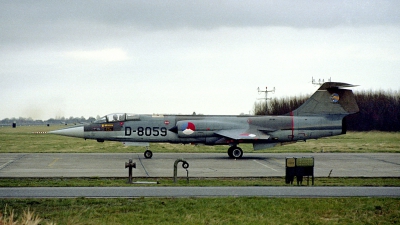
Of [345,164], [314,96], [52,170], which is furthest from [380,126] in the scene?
[52,170]

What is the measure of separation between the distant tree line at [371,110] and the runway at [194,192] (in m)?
67.2

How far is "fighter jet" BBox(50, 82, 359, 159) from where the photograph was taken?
31.6 meters

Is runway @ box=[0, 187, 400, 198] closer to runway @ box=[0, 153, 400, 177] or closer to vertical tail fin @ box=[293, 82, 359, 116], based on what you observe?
runway @ box=[0, 153, 400, 177]

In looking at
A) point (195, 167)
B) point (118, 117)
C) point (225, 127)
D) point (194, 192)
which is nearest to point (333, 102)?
point (225, 127)

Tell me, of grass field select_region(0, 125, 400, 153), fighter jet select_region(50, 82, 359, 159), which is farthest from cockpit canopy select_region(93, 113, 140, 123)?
grass field select_region(0, 125, 400, 153)

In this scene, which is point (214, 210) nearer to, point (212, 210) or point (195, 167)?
point (212, 210)

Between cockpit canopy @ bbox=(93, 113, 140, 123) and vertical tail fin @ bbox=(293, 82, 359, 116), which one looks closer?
cockpit canopy @ bbox=(93, 113, 140, 123)

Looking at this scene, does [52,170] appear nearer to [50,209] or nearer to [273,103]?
[50,209]

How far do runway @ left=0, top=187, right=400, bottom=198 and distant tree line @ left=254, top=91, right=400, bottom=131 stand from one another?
67181 mm

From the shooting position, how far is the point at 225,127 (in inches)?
1257

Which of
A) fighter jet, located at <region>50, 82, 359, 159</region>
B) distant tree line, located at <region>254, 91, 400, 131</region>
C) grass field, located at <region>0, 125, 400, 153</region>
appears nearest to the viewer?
fighter jet, located at <region>50, 82, 359, 159</region>

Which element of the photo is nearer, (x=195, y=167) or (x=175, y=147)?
(x=195, y=167)

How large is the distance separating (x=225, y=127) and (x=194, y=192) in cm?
1720

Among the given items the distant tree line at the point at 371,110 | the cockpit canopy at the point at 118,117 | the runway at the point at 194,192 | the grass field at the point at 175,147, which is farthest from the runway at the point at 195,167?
the distant tree line at the point at 371,110
